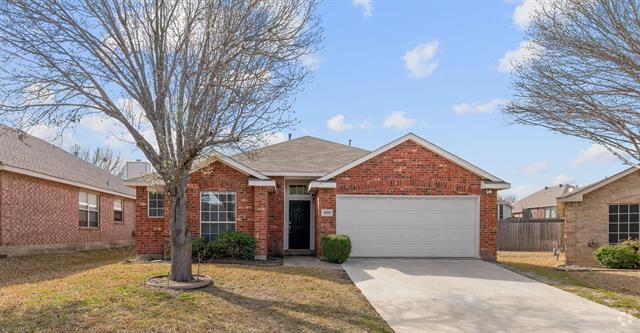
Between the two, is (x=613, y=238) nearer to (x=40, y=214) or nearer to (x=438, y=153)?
(x=438, y=153)

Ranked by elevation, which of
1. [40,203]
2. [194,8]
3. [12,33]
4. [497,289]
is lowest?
[497,289]

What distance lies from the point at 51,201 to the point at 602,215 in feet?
66.6

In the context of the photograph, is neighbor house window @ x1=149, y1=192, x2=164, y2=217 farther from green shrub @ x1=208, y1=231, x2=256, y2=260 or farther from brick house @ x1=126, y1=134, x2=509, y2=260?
green shrub @ x1=208, y1=231, x2=256, y2=260

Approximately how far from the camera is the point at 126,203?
27109 mm

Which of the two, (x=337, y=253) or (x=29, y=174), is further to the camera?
(x=29, y=174)

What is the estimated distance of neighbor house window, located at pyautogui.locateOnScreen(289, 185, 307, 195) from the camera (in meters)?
17.9

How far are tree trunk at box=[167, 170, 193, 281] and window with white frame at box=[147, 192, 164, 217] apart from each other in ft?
20.1

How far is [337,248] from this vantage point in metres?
14.4

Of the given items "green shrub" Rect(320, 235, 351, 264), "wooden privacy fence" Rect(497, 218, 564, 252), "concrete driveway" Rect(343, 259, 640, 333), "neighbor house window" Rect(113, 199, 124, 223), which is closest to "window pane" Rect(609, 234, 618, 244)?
"concrete driveway" Rect(343, 259, 640, 333)

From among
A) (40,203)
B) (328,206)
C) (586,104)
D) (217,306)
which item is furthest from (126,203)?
(586,104)

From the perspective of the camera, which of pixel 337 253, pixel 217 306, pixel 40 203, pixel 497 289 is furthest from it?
pixel 40 203

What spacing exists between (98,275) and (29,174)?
749 centimetres

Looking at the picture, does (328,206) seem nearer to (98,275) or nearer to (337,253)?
(337,253)

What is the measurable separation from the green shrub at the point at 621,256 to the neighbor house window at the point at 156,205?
1425 centimetres
